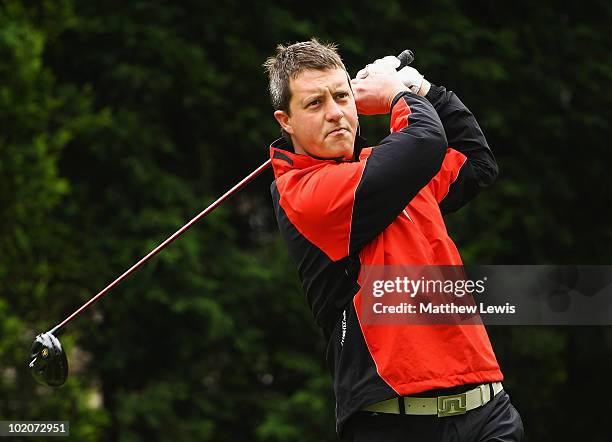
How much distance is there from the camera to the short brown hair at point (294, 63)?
2.85 m

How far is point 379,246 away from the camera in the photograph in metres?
2.66

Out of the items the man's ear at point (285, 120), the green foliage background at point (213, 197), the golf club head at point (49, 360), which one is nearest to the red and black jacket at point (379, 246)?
the man's ear at point (285, 120)

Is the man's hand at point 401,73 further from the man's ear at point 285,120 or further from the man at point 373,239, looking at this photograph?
the man's ear at point 285,120

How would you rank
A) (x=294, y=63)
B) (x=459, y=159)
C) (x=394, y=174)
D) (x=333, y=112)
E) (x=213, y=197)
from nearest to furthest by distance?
(x=394, y=174) < (x=333, y=112) < (x=294, y=63) < (x=459, y=159) < (x=213, y=197)

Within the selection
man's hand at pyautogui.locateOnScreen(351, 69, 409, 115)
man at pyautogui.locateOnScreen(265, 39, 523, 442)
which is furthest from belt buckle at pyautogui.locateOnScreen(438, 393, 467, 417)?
man's hand at pyautogui.locateOnScreen(351, 69, 409, 115)

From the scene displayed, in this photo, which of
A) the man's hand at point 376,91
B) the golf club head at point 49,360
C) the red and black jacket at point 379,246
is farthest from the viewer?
the golf club head at point 49,360

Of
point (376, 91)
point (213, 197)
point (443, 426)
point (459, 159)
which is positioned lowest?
point (443, 426)

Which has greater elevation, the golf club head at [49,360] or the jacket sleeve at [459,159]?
the jacket sleeve at [459,159]

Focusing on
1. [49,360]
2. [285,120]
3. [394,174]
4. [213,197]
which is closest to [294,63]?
[285,120]

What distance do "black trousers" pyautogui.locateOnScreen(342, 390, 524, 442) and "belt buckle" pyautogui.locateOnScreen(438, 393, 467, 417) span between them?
21mm

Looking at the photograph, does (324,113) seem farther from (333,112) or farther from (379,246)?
(379,246)

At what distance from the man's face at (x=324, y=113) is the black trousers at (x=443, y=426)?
74cm

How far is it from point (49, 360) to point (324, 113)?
1.50 meters

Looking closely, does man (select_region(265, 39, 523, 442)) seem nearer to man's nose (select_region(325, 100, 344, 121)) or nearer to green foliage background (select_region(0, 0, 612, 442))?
man's nose (select_region(325, 100, 344, 121))
